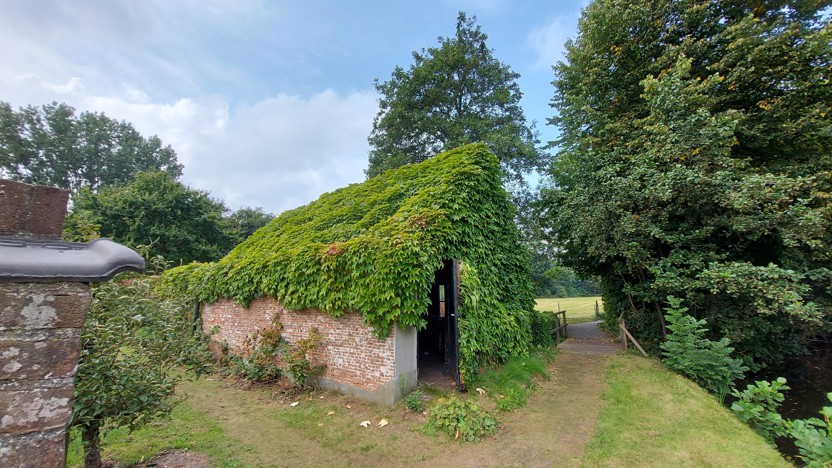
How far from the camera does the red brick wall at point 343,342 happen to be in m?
6.45

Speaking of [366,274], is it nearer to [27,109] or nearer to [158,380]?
[158,380]

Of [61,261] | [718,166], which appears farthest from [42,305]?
[718,166]

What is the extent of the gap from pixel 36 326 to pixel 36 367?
0.68 ft

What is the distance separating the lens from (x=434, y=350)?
10.3 meters

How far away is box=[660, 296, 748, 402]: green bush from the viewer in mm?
7797

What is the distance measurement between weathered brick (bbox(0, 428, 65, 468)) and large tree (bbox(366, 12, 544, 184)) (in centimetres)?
1874

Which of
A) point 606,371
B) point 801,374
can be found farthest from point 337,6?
point 801,374

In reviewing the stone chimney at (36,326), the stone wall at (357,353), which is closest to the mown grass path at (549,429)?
the stone wall at (357,353)

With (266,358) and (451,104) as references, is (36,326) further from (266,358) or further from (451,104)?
(451,104)

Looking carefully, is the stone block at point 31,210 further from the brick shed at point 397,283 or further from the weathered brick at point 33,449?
the brick shed at point 397,283

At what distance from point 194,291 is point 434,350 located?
7.81 m

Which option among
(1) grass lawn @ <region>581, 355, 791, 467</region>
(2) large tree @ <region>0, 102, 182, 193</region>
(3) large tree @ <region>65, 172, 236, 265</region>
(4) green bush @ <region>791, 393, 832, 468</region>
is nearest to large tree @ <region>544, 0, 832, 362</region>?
(1) grass lawn @ <region>581, 355, 791, 467</region>

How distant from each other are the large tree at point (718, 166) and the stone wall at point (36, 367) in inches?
417

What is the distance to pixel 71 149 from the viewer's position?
31.1 metres
